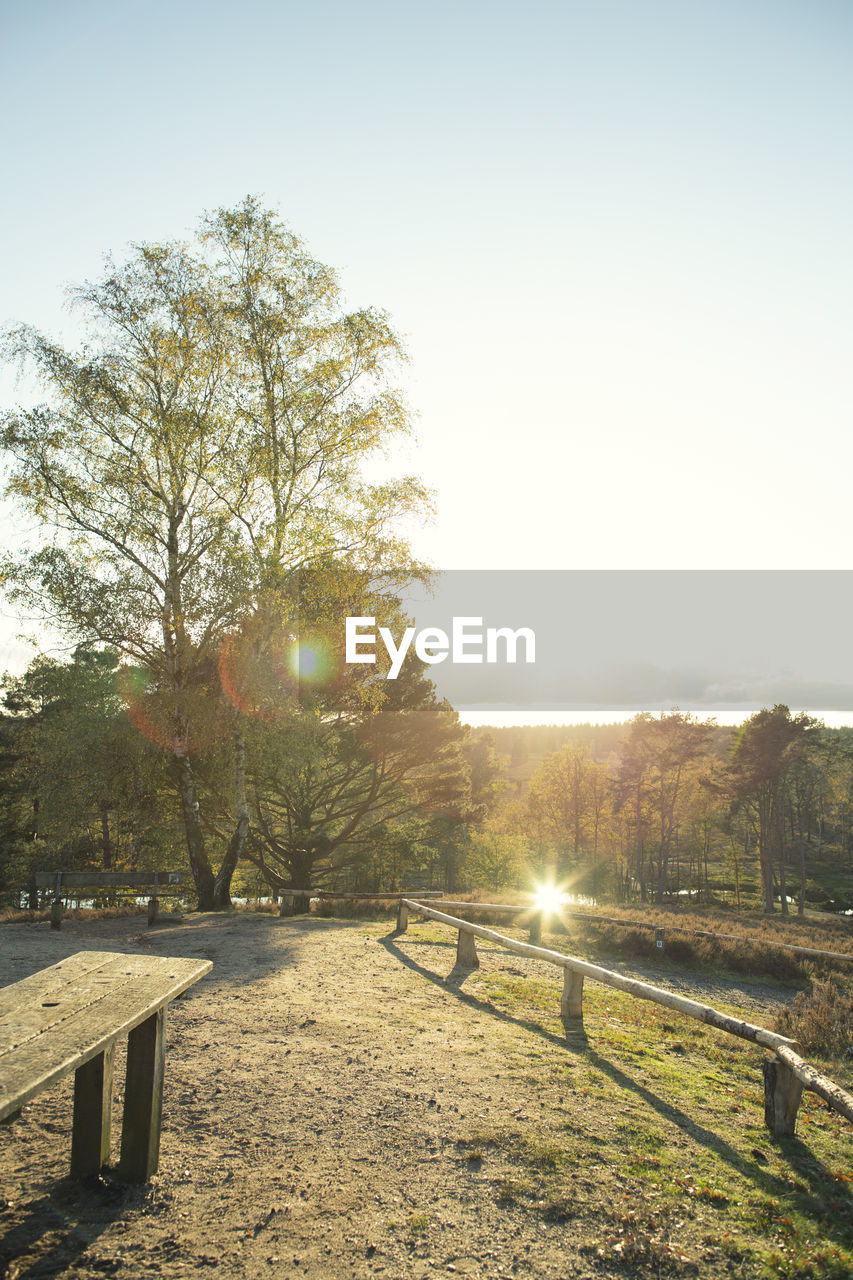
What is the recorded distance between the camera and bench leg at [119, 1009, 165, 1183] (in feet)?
12.1

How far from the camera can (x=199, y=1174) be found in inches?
152

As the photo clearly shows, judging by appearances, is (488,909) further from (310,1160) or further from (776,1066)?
(310,1160)

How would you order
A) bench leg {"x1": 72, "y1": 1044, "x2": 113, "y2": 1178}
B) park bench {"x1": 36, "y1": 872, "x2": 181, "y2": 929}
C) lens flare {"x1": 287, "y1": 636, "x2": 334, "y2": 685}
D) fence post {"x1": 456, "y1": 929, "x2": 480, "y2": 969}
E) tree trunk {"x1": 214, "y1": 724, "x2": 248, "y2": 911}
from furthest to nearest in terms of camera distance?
lens flare {"x1": 287, "y1": 636, "x2": 334, "y2": 685} → tree trunk {"x1": 214, "y1": 724, "x2": 248, "y2": 911} → park bench {"x1": 36, "y1": 872, "x2": 181, "y2": 929} → fence post {"x1": 456, "y1": 929, "x2": 480, "y2": 969} → bench leg {"x1": 72, "y1": 1044, "x2": 113, "y2": 1178}

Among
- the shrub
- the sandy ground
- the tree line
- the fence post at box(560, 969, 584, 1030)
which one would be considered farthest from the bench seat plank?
the tree line

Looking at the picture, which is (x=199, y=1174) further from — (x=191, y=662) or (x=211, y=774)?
(x=211, y=774)

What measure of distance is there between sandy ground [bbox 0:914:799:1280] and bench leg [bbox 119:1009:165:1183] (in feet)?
0.37

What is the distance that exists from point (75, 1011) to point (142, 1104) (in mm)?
699

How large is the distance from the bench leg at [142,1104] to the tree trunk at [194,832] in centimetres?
1194

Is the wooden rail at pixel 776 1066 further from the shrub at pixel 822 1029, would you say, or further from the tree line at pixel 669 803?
the tree line at pixel 669 803

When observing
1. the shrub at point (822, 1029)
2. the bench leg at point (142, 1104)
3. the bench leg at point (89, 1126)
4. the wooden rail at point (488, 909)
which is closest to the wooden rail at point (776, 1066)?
the shrub at point (822, 1029)

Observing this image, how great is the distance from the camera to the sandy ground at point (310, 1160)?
3.23m

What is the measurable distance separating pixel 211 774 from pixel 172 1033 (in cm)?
1165

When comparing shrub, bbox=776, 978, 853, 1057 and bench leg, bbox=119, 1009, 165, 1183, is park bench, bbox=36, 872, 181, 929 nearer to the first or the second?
bench leg, bbox=119, 1009, 165, 1183

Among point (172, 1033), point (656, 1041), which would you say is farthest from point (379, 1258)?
point (656, 1041)
